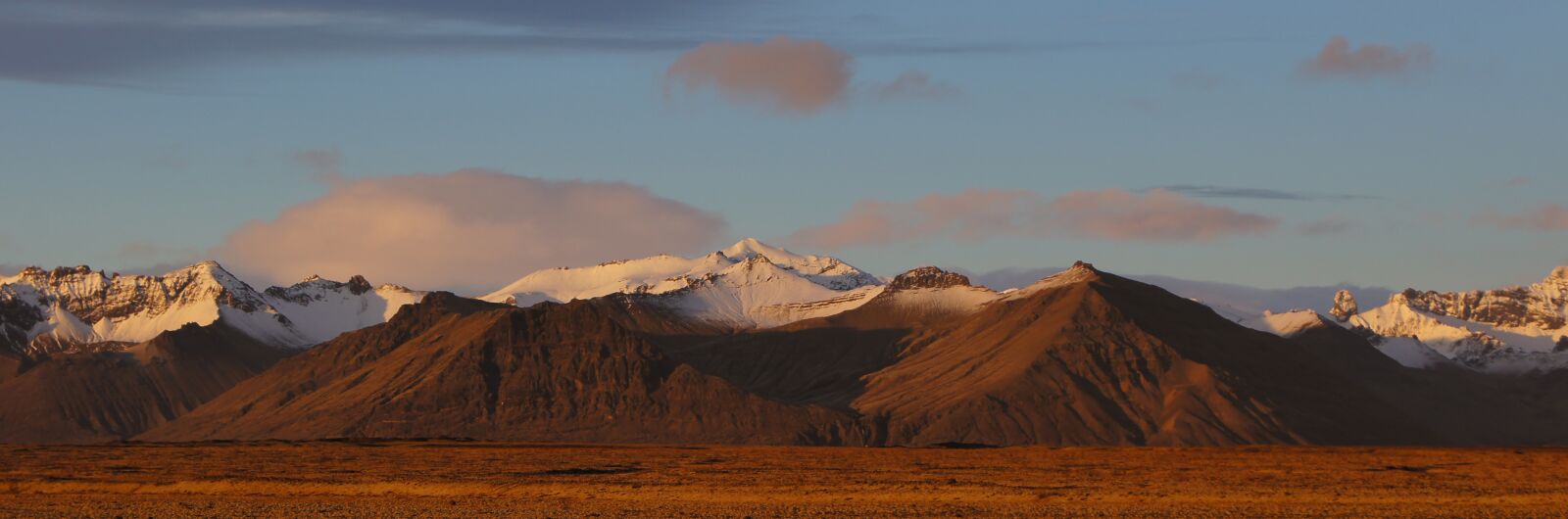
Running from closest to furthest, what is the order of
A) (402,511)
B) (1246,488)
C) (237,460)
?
(402,511) < (1246,488) < (237,460)

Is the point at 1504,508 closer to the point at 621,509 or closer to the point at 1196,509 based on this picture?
the point at 1196,509

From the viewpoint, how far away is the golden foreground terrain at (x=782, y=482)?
103 metres

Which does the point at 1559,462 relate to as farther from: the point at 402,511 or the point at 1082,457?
the point at 402,511

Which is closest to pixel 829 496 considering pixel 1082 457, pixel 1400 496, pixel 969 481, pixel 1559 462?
pixel 969 481

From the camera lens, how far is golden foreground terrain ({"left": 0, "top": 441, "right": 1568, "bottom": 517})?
10262 cm

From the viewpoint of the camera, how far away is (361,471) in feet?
434

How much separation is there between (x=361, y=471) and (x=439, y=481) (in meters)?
12.3

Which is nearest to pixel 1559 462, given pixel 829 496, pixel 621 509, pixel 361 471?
pixel 829 496

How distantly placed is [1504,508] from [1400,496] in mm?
7091

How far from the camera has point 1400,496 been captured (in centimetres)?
11038

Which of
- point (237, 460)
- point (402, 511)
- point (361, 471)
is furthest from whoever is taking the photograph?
point (237, 460)

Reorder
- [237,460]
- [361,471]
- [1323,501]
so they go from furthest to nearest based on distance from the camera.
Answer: [237,460] < [361,471] < [1323,501]

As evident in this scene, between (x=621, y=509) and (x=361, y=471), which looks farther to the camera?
(x=361, y=471)

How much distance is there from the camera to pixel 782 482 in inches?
4815
